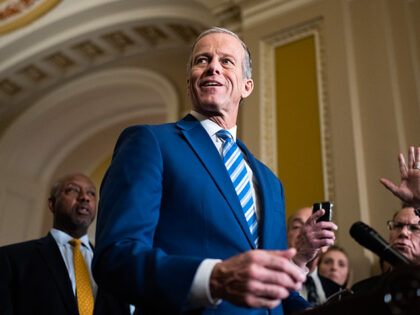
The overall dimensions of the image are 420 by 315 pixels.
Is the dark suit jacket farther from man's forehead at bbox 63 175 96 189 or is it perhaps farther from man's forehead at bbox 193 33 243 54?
man's forehead at bbox 193 33 243 54

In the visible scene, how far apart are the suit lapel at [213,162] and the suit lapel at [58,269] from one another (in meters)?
1.47

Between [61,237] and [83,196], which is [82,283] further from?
[83,196]

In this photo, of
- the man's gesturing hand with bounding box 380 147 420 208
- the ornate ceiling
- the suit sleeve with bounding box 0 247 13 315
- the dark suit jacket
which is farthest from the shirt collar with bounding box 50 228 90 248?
the ornate ceiling

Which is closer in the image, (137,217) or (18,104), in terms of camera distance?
(137,217)

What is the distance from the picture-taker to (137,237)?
3.83ft

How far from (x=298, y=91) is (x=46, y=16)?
421 cm

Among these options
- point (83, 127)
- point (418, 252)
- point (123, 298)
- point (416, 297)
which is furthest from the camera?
point (83, 127)

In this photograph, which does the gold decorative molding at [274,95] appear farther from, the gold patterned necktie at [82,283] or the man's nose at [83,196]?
the gold patterned necktie at [82,283]

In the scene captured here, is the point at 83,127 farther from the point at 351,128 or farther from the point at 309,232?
the point at 309,232

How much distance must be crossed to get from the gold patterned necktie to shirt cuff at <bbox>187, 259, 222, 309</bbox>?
1.76m

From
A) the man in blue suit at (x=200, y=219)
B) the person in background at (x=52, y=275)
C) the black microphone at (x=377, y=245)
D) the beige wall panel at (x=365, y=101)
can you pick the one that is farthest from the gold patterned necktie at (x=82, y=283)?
the beige wall panel at (x=365, y=101)

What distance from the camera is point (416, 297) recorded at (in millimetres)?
823

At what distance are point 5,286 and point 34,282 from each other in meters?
0.15

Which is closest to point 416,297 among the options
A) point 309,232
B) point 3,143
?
point 309,232
